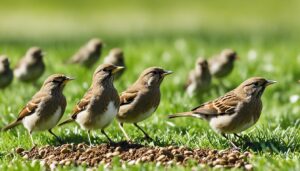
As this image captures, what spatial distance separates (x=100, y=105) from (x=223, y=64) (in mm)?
4839

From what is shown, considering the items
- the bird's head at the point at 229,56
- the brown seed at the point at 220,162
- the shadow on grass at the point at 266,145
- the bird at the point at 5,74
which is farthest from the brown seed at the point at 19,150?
the bird's head at the point at 229,56

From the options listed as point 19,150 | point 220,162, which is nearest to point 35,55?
point 19,150

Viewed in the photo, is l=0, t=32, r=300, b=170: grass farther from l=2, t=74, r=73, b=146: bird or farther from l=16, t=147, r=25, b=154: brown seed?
l=2, t=74, r=73, b=146: bird

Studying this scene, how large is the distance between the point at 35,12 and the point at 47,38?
1089cm

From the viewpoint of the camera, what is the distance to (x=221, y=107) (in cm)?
948

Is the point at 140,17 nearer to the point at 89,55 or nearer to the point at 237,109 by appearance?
the point at 89,55

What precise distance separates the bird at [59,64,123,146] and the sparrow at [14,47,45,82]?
420 centimetres

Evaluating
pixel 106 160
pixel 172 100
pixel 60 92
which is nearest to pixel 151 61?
pixel 172 100

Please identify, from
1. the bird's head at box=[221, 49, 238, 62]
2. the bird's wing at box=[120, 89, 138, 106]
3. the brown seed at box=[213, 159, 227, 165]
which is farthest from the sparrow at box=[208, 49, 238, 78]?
the brown seed at box=[213, 159, 227, 165]

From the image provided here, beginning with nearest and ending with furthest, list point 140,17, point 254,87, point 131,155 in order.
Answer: point 131,155
point 254,87
point 140,17

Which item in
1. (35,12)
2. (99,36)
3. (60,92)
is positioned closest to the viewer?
(60,92)

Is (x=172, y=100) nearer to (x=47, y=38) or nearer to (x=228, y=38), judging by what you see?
(x=228, y=38)

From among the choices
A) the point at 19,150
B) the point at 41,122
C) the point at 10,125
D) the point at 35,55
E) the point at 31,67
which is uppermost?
the point at 35,55

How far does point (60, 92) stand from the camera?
31.8ft
